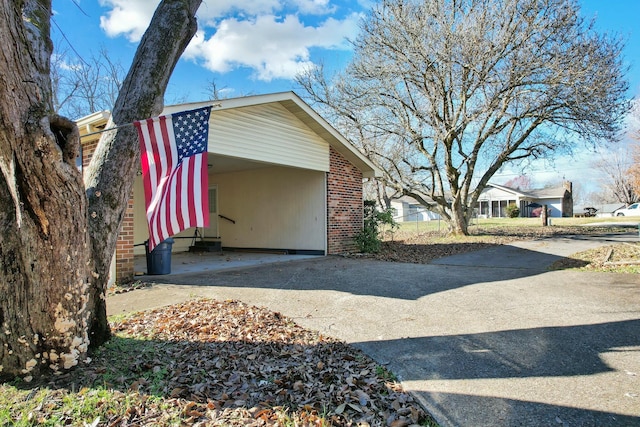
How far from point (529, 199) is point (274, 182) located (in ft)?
146

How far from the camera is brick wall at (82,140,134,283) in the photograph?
680 cm

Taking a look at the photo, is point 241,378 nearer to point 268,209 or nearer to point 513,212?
point 268,209

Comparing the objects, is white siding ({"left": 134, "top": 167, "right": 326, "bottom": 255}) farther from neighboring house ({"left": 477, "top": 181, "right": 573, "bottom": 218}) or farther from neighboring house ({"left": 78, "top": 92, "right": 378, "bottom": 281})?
neighboring house ({"left": 477, "top": 181, "right": 573, "bottom": 218})

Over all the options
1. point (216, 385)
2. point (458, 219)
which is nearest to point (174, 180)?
point (216, 385)

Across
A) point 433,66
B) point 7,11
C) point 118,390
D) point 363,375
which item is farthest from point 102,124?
point 433,66

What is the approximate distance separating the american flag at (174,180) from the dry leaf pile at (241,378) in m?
1.07

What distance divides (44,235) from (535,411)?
3.64 m

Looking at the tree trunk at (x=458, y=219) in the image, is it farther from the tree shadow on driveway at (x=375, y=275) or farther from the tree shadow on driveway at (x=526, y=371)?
the tree shadow on driveway at (x=526, y=371)

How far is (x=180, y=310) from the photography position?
500 centimetres

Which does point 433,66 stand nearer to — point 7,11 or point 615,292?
point 615,292

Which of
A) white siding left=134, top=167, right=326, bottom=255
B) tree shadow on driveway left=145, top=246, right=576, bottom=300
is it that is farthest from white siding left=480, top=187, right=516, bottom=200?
white siding left=134, top=167, right=326, bottom=255

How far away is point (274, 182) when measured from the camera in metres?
12.2

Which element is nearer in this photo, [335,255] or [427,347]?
[427,347]

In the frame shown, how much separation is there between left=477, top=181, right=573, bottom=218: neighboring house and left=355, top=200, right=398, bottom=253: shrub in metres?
37.6
